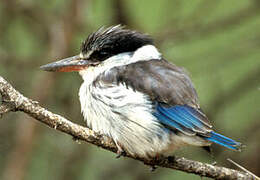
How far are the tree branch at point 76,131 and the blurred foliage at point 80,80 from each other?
193 centimetres

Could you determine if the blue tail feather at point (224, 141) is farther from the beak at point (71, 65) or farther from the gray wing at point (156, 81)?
the beak at point (71, 65)

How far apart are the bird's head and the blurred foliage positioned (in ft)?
4.41

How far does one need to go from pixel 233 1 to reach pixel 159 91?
2.94 m

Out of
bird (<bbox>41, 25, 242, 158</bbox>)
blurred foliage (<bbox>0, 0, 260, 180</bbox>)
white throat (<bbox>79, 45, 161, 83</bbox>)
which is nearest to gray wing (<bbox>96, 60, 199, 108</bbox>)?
bird (<bbox>41, 25, 242, 158</bbox>)

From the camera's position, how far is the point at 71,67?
3.59m

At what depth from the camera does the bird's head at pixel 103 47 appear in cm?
360

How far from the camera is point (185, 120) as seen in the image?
10.4 feet

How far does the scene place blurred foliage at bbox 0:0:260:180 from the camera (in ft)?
16.5

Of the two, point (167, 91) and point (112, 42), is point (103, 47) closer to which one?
point (112, 42)

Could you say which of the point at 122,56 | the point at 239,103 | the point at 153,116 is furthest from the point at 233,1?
the point at 153,116

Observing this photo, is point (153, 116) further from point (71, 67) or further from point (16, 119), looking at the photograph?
point (16, 119)

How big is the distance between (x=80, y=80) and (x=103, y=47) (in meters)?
1.75

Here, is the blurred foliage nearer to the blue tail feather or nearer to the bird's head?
the bird's head

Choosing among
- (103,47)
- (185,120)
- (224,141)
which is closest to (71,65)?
(103,47)
